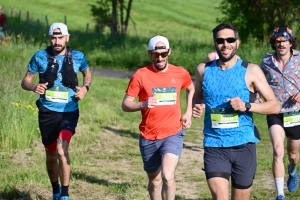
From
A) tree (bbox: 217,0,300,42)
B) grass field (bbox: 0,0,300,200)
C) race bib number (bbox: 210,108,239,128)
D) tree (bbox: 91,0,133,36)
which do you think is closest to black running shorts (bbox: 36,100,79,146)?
grass field (bbox: 0,0,300,200)

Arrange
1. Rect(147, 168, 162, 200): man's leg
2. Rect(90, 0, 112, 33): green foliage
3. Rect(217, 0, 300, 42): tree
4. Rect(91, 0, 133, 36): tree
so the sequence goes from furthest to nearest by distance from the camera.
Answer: Rect(90, 0, 112, 33): green foliage → Rect(91, 0, 133, 36): tree → Rect(217, 0, 300, 42): tree → Rect(147, 168, 162, 200): man's leg

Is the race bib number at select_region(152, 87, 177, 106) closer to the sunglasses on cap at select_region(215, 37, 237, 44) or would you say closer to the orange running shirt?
the orange running shirt

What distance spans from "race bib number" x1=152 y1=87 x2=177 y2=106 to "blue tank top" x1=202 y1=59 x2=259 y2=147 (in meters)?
1.18

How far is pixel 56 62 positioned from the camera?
320 inches

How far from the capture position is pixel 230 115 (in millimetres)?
6113

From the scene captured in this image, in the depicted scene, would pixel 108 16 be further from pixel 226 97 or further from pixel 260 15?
pixel 226 97

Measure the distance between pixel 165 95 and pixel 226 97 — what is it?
138 centimetres

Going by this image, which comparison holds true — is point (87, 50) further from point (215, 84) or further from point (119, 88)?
point (215, 84)

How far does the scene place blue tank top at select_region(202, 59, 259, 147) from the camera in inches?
240

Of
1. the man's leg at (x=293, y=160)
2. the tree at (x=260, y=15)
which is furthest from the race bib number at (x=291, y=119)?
the tree at (x=260, y=15)

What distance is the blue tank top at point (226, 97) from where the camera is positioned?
610 centimetres

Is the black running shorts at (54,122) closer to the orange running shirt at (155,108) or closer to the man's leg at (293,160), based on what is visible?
the orange running shirt at (155,108)

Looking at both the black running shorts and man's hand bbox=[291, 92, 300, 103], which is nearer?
the black running shorts

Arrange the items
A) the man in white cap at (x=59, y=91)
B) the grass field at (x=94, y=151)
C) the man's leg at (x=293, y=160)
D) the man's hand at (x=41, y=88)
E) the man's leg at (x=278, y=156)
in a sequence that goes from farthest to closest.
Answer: the grass field at (x=94, y=151) → the man's leg at (x=293, y=160) → the man's leg at (x=278, y=156) → the man in white cap at (x=59, y=91) → the man's hand at (x=41, y=88)
